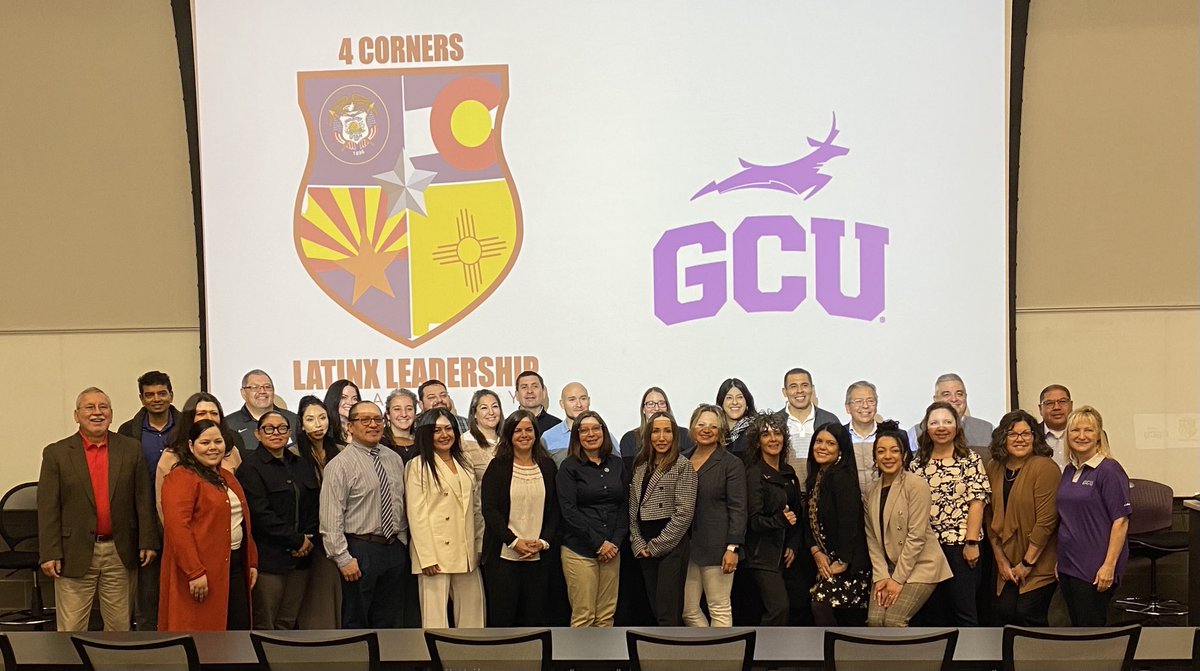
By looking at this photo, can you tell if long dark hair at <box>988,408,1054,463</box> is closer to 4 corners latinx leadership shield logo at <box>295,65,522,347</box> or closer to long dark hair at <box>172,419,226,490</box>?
4 corners latinx leadership shield logo at <box>295,65,522,347</box>

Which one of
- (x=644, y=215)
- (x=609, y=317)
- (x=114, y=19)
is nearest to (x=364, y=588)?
(x=609, y=317)

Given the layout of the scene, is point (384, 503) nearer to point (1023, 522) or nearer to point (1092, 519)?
point (1023, 522)

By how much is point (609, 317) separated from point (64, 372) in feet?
12.1

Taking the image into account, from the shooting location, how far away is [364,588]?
16.2 ft

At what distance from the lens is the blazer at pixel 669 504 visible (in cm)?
497

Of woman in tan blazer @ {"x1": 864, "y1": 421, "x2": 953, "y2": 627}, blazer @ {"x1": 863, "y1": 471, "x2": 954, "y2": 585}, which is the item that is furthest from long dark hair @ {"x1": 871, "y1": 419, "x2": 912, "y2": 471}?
blazer @ {"x1": 863, "y1": 471, "x2": 954, "y2": 585}

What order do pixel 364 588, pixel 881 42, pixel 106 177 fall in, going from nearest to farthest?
pixel 364 588 < pixel 881 42 < pixel 106 177

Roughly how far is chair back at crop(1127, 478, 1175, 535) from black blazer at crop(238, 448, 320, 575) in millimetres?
4454

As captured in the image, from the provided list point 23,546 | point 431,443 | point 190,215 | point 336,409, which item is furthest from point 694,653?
point 190,215

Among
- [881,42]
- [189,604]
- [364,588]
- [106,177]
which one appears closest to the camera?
[189,604]

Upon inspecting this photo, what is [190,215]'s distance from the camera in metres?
7.16

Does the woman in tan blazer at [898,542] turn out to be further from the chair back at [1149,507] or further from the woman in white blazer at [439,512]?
the chair back at [1149,507]

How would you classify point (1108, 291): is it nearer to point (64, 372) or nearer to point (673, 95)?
point (673, 95)

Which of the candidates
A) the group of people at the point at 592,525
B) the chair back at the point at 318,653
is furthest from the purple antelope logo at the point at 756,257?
the chair back at the point at 318,653
